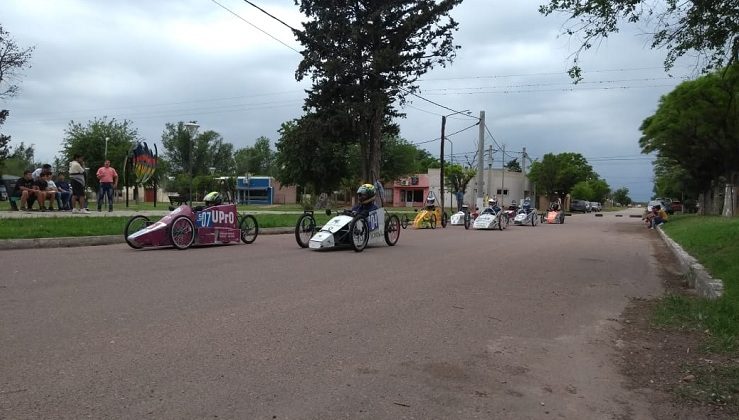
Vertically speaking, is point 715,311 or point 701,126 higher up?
point 701,126

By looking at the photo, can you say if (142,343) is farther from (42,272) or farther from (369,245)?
(369,245)

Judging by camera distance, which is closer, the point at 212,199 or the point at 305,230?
the point at 212,199

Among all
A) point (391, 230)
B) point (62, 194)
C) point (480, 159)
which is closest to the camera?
point (391, 230)

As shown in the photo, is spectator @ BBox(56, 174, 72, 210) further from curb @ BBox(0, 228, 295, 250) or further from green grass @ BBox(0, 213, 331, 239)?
curb @ BBox(0, 228, 295, 250)

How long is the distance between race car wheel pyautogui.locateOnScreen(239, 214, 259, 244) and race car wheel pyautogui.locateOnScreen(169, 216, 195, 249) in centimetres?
182

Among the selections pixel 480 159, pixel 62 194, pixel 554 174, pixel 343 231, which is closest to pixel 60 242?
pixel 343 231

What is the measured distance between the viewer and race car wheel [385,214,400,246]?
15.2 metres

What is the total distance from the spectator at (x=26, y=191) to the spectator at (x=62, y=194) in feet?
2.65

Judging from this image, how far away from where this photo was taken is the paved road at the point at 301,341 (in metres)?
4.00

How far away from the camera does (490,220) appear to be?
990 inches

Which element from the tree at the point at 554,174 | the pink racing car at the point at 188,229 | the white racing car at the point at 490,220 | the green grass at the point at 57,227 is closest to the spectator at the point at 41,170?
the green grass at the point at 57,227

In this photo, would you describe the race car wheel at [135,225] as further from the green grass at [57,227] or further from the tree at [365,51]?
the tree at [365,51]

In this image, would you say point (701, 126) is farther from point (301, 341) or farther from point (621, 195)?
point (621, 195)

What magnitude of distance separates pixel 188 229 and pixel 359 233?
373 cm
